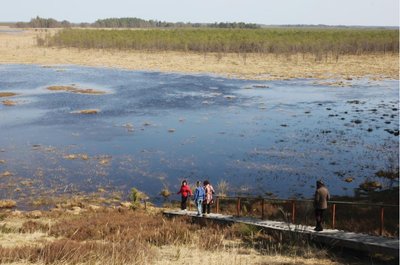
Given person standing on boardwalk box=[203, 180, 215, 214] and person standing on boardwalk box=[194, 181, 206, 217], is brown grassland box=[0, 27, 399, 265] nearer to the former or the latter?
person standing on boardwalk box=[194, 181, 206, 217]

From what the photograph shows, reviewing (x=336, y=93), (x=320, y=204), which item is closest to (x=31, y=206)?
(x=320, y=204)

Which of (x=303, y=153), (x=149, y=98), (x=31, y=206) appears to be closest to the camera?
(x=31, y=206)

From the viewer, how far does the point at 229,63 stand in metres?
82.2

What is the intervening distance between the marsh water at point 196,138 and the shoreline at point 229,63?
41.4ft

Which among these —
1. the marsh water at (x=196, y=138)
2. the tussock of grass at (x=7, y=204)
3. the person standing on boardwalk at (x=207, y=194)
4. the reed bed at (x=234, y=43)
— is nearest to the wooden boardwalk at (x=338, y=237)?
the person standing on boardwalk at (x=207, y=194)

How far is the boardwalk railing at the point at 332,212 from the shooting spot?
651 inches

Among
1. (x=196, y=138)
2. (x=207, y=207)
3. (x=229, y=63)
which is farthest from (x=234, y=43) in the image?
(x=207, y=207)

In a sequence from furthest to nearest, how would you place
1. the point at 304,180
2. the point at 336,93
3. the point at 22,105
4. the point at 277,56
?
the point at 277,56 → the point at 336,93 → the point at 22,105 → the point at 304,180

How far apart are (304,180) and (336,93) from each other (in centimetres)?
3143

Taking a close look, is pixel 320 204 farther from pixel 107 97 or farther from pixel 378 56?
pixel 378 56

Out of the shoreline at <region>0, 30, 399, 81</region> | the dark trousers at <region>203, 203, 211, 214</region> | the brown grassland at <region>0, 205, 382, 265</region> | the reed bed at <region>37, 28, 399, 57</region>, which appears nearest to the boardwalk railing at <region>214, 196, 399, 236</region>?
the dark trousers at <region>203, 203, 211, 214</region>

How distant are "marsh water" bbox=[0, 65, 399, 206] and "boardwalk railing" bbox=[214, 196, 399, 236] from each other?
2571 millimetres

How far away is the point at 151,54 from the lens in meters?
97.2

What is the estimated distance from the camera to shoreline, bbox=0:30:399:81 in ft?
234
